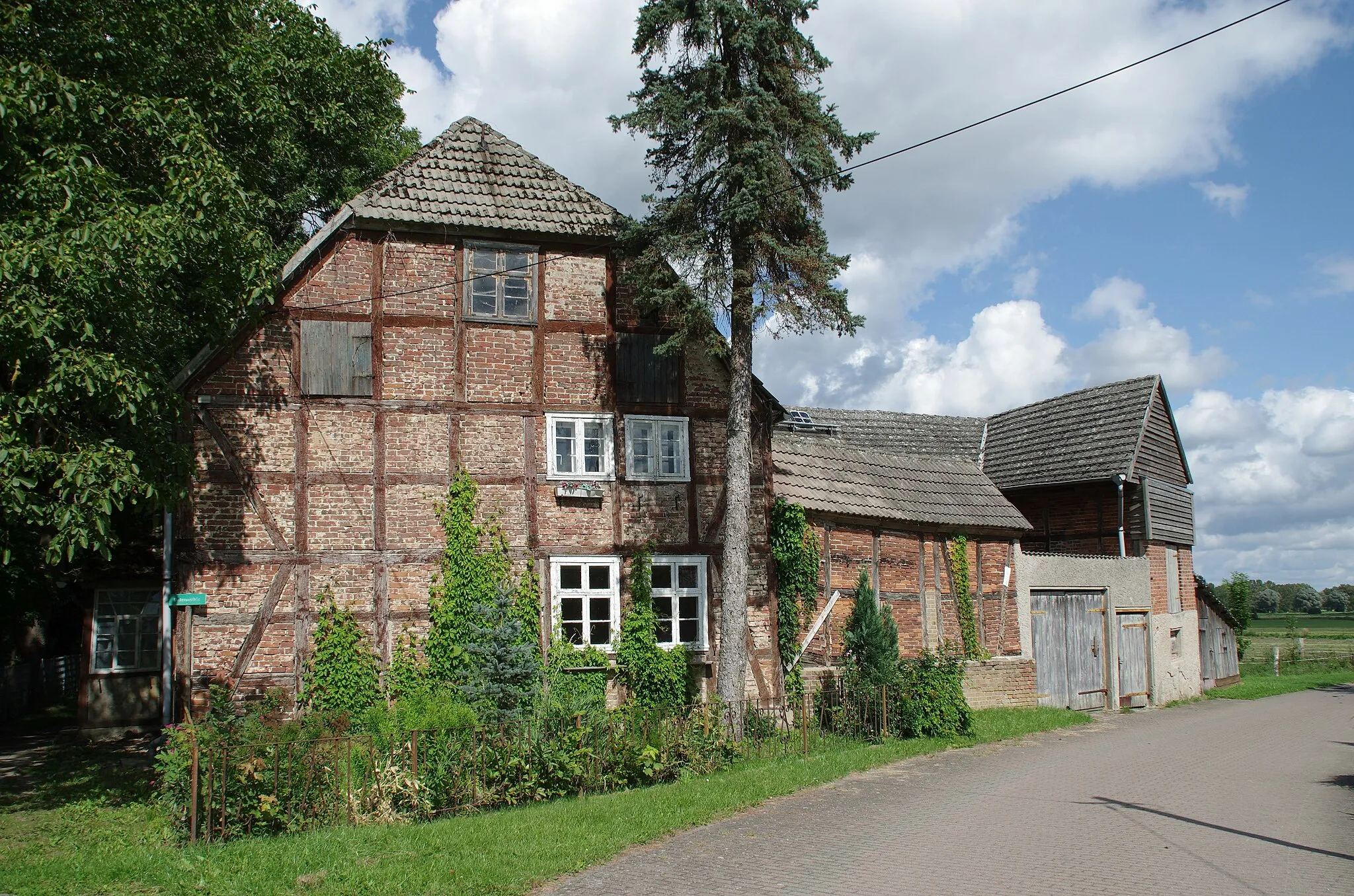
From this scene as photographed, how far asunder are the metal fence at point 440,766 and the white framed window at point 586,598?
2.72 meters

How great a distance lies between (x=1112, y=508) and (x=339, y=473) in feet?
Answer: 62.7

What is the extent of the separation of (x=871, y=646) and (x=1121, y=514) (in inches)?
449

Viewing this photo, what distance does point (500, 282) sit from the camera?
53.7ft

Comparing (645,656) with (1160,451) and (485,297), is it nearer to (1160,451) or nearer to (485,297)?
(485,297)

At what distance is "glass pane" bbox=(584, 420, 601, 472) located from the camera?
16.5 meters

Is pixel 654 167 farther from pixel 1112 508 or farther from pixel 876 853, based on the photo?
pixel 1112 508

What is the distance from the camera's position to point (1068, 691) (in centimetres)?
2214

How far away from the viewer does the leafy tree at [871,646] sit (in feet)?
54.7

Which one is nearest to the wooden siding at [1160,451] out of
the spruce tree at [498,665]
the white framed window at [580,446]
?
the white framed window at [580,446]

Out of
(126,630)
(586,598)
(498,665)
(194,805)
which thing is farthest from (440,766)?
(126,630)

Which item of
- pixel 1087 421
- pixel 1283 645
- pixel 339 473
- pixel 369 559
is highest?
pixel 1087 421

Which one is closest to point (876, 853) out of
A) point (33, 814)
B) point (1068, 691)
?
point (33, 814)

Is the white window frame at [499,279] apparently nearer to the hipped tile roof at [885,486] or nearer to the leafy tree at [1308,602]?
the hipped tile roof at [885,486]

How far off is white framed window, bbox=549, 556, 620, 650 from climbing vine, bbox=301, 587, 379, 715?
2.92 m
